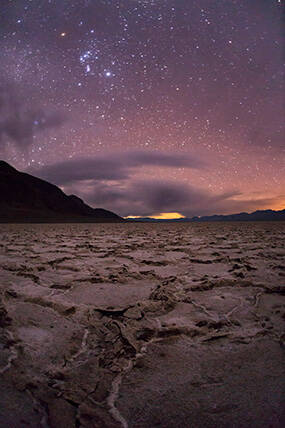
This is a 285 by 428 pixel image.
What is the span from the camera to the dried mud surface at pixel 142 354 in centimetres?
80

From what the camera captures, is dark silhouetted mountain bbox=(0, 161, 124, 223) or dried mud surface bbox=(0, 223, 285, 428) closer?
dried mud surface bbox=(0, 223, 285, 428)

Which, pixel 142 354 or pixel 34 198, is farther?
pixel 34 198

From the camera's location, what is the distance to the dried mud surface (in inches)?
31.6

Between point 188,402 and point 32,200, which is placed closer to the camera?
point 188,402

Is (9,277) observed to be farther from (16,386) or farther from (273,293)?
(273,293)

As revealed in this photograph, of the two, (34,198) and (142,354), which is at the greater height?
(34,198)

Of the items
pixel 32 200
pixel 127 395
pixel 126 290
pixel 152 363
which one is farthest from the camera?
pixel 32 200

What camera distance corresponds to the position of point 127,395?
88 cm

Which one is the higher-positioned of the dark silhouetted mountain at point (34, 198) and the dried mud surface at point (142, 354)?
the dark silhouetted mountain at point (34, 198)

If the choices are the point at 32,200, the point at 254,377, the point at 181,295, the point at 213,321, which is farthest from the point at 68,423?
the point at 32,200

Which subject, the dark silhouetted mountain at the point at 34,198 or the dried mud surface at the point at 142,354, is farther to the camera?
the dark silhouetted mountain at the point at 34,198

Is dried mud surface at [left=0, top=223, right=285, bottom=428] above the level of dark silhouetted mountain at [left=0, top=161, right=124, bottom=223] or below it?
below

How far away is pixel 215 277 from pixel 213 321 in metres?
1.06

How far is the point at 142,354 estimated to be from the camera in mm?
1128
